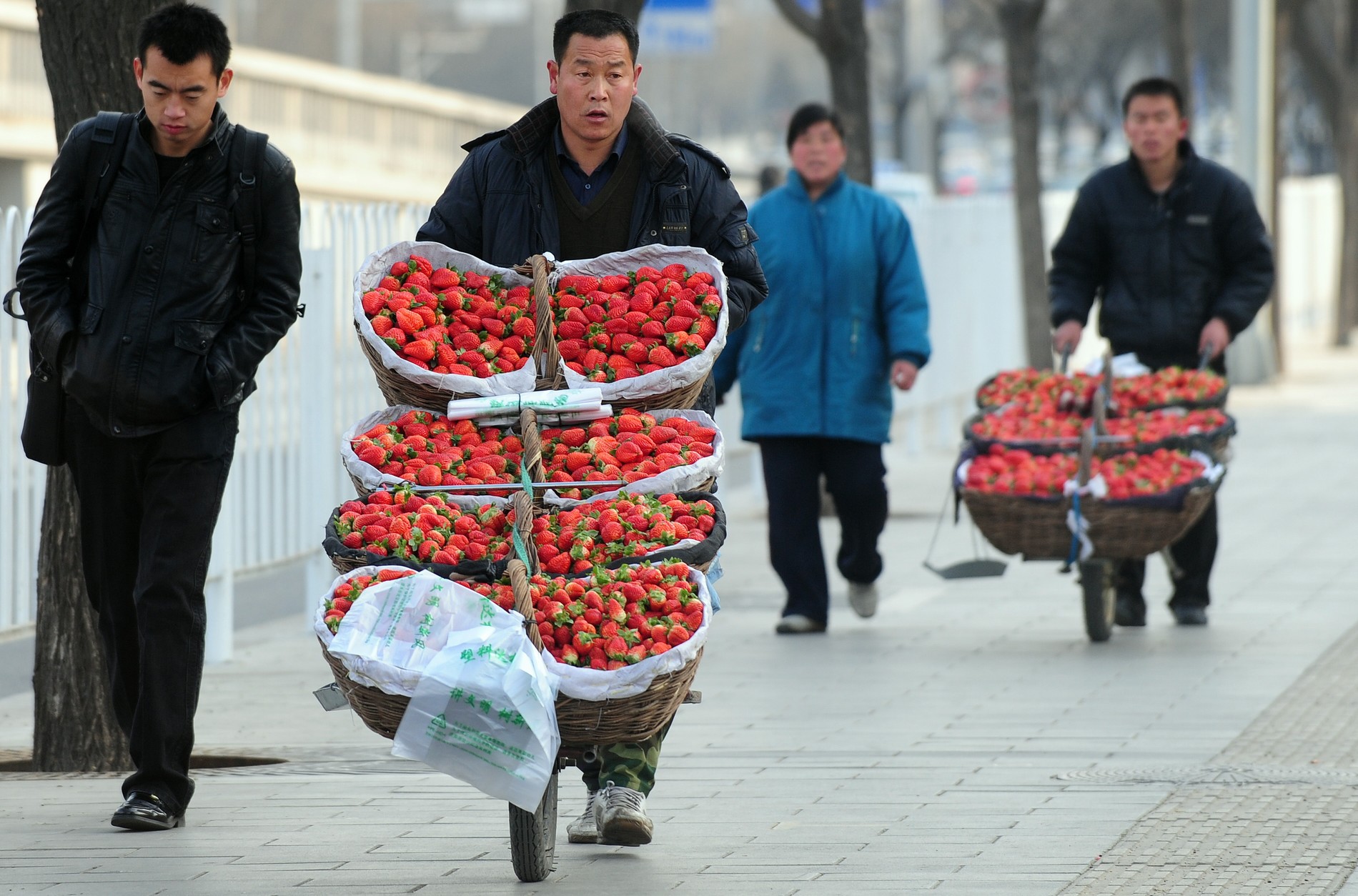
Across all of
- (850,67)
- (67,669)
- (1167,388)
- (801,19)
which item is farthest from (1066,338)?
(801,19)

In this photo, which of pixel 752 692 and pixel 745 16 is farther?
pixel 745 16

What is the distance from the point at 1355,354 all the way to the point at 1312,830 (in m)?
22.3

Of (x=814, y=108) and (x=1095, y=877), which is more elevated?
(x=814, y=108)

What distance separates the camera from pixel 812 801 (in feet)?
19.5

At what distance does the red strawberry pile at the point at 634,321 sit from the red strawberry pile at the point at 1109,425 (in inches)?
133

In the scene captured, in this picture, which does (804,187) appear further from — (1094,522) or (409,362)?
(409,362)

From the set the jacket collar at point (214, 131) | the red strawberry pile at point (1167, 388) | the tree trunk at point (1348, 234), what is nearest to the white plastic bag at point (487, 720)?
the jacket collar at point (214, 131)

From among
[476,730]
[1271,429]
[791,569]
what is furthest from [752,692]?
[1271,429]

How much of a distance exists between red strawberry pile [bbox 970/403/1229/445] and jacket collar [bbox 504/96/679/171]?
3.29 meters

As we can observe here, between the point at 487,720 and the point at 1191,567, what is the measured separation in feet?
17.1

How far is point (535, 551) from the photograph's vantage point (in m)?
4.87

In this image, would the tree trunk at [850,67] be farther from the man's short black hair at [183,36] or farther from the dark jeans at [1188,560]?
the man's short black hair at [183,36]

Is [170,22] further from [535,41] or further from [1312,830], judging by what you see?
[535,41]

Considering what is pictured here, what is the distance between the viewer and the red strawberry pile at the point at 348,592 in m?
4.68
